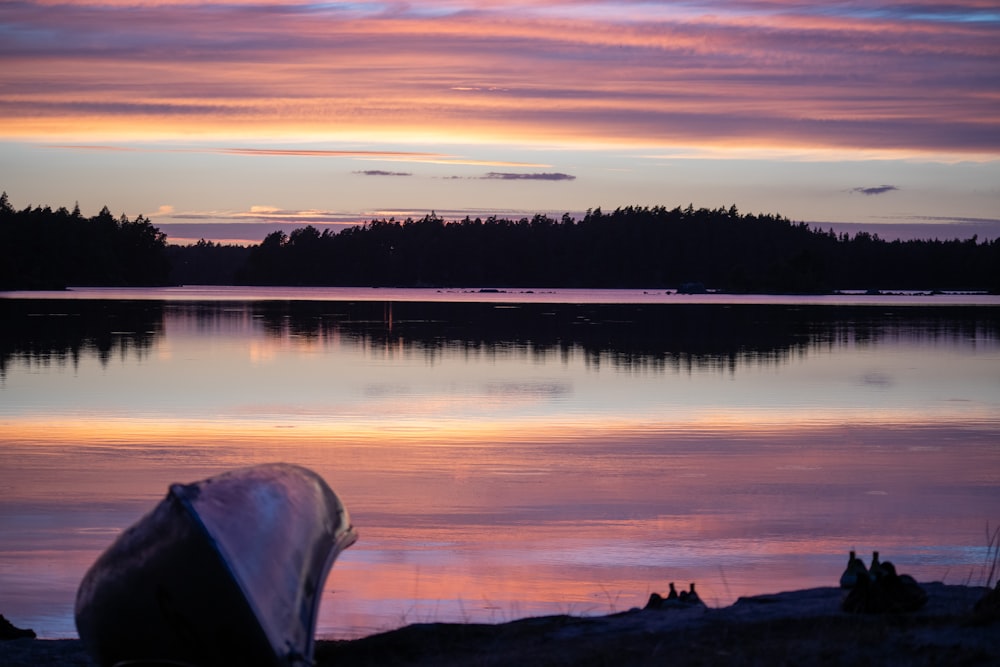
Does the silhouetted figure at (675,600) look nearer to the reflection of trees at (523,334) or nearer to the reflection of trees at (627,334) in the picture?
the reflection of trees at (523,334)

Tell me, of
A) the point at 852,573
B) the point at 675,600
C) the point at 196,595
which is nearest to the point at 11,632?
the point at 196,595

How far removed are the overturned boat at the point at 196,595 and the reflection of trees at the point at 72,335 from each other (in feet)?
78.7

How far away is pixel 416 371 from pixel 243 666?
990 inches

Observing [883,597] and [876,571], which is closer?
[883,597]

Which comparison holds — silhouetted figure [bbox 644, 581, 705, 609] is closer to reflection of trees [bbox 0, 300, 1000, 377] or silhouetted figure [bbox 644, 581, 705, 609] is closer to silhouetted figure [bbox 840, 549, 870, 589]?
silhouetted figure [bbox 840, 549, 870, 589]

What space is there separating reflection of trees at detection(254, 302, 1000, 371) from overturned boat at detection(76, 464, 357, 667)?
25.8 metres

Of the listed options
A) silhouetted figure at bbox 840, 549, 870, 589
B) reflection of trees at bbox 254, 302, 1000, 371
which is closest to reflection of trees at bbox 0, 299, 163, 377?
reflection of trees at bbox 254, 302, 1000, 371

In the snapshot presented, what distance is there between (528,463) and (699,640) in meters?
9.15

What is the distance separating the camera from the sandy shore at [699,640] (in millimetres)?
8330

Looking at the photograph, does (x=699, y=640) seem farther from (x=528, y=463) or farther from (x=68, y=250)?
(x=68, y=250)

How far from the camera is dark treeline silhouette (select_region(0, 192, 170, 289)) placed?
162750 mm

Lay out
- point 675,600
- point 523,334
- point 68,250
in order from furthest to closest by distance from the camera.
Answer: point 68,250 < point 523,334 < point 675,600

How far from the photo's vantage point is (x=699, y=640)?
8.87m

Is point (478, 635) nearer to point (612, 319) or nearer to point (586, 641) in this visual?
point (586, 641)
